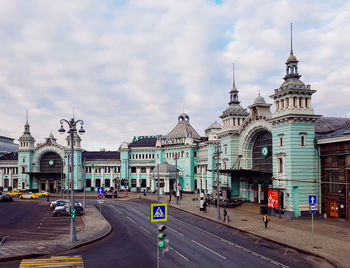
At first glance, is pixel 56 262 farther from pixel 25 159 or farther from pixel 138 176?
pixel 25 159

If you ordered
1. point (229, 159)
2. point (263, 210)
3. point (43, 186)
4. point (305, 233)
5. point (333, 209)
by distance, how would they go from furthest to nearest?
point (43, 186), point (229, 159), point (263, 210), point (333, 209), point (305, 233)

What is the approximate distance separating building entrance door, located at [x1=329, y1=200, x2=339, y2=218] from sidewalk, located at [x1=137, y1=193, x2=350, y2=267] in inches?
46.7

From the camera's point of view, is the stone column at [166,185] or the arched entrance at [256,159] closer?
the arched entrance at [256,159]

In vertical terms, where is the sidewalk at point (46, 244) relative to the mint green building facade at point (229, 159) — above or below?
below

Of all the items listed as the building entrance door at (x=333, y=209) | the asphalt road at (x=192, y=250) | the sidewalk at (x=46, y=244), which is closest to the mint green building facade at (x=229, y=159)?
the building entrance door at (x=333, y=209)

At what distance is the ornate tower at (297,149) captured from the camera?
42.0 metres

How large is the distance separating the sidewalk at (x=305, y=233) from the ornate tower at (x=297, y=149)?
2702mm

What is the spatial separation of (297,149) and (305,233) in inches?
524

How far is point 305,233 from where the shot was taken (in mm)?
31750

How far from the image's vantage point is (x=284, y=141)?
43406mm

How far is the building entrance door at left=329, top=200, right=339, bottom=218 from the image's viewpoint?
4043cm

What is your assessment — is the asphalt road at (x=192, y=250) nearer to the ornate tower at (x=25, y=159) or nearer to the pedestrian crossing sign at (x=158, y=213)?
the pedestrian crossing sign at (x=158, y=213)

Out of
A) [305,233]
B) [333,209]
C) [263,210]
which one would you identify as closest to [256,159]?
[263,210]

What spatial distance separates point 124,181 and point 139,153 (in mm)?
9029
